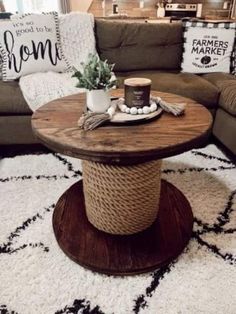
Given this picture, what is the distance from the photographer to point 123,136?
94cm

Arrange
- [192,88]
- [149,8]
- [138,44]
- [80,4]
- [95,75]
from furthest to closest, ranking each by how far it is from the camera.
Result: [149,8]
[80,4]
[138,44]
[192,88]
[95,75]

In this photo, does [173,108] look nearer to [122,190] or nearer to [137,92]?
[137,92]

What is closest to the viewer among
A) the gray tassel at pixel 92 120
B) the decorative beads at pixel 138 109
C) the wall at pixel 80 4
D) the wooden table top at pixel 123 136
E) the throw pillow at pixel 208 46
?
the wooden table top at pixel 123 136

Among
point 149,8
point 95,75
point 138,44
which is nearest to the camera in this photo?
point 95,75

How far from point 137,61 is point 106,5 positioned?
2942 mm

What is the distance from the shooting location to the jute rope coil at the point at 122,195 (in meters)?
1.04

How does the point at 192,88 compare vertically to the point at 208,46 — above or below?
below

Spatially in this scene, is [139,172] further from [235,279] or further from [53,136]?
[235,279]

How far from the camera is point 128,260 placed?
40.5 inches

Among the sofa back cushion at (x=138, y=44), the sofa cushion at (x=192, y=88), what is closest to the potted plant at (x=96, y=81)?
the sofa cushion at (x=192, y=88)

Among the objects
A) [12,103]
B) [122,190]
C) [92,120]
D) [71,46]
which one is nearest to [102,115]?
[92,120]

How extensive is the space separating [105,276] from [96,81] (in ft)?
2.30

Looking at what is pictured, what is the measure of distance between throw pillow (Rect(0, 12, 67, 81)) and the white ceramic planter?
1.10 meters

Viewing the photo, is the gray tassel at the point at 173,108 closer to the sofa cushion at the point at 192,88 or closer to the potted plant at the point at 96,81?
the potted plant at the point at 96,81
